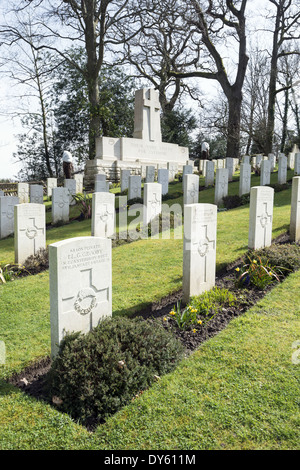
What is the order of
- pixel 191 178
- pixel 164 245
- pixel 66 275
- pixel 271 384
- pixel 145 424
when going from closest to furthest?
pixel 145 424 → pixel 271 384 → pixel 66 275 → pixel 164 245 → pixel 191 178

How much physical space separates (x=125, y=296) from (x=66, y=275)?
182cm

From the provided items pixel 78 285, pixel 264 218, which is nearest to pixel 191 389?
pixel 78 285

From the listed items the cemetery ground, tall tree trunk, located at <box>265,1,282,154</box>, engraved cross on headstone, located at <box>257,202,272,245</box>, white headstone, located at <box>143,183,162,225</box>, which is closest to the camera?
the cemetery ground

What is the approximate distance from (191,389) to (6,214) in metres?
8.20

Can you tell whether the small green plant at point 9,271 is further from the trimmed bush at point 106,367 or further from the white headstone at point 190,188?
the white headstone at point 190,188

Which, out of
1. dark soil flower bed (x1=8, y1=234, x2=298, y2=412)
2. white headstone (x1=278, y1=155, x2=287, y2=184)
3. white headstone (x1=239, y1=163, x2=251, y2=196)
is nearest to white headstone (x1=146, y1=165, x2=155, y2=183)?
white headstone (x1=239, y1=163, x2=251, y2=196)

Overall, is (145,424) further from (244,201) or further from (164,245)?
(244,201)

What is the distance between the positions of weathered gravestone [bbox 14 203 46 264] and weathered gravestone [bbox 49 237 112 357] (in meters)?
3.86

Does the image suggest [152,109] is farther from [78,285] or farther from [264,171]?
[78,285]

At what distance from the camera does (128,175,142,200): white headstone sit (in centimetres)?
1161

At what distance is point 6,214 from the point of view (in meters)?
9.70

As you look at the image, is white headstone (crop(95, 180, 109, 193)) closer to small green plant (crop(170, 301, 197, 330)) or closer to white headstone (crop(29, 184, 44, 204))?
white headstone (crop(29, 184, 44, 204))
